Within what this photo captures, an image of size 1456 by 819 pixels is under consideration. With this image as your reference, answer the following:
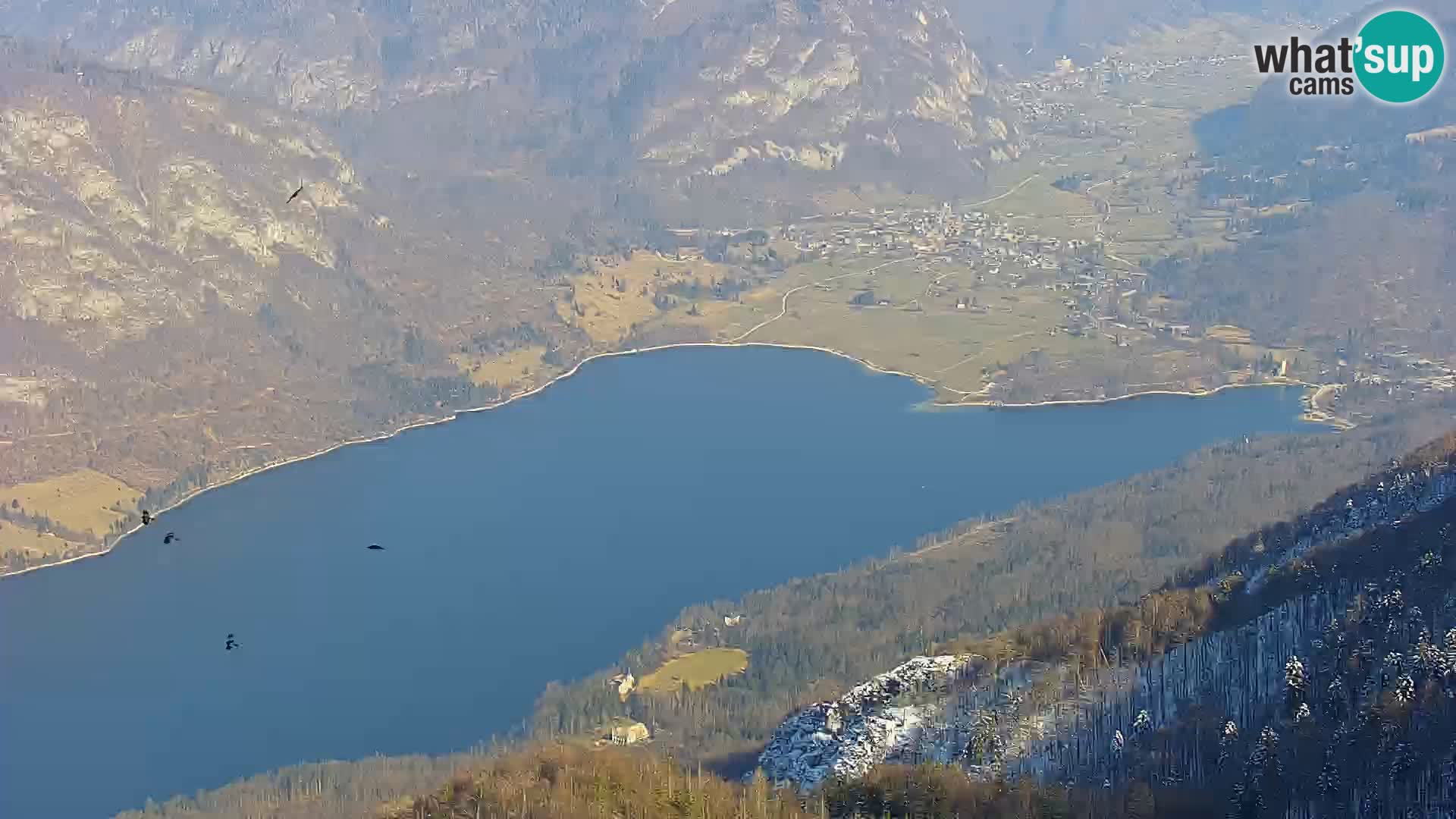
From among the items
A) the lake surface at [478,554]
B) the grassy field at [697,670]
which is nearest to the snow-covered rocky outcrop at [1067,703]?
the grassy field at [697,670]

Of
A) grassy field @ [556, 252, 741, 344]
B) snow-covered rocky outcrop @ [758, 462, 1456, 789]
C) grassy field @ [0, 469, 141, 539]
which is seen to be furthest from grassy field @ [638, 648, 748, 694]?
grassy field @ [556, 252, 741, 344]

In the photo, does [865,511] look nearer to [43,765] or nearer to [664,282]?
[43,765]

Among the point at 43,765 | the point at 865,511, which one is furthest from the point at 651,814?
the point at 865,511

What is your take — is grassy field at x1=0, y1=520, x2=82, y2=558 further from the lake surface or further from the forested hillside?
the forested hillside

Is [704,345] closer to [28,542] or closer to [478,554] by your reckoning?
[478,554]

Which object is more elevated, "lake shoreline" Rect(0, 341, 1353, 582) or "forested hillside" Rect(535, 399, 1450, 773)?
"lake shoreline" Rect(0, 341, 1353, 582)

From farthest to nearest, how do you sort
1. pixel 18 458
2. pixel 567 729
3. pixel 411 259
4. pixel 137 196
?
pixel 411 259 → pixel 137 196 → pixel 18 458 → pixel 567 729
